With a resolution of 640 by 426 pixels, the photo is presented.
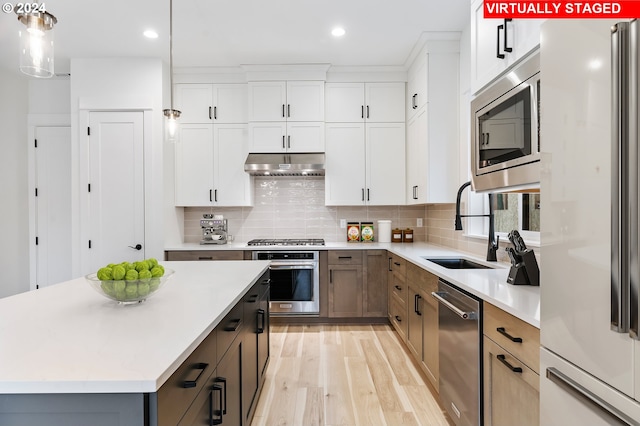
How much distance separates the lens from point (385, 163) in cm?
412

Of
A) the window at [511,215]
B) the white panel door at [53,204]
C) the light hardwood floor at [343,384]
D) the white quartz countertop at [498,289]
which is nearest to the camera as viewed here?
the white quartz countertop at [498,289]

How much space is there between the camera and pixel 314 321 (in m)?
3.88

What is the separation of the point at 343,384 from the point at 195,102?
10.9 ft

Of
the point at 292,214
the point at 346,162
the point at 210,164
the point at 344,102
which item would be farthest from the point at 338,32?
the point at 292,214

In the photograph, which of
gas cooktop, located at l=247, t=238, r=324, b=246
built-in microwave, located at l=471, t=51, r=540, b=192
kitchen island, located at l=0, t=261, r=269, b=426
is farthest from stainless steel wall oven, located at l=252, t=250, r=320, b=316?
kitchen island, located at l=0, t=261, r=269, b=426

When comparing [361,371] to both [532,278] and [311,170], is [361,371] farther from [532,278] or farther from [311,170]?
[311,170]

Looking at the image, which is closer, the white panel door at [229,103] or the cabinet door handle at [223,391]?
the cabinet door handle at [223,391]

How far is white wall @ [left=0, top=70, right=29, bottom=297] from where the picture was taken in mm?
4051

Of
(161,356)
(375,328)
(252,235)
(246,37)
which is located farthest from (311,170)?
(161,356)

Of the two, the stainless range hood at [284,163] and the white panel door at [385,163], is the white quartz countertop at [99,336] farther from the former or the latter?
the white panel door at [385,163]

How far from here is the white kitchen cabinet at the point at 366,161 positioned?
4.11m

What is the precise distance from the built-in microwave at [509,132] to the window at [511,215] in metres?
0.77

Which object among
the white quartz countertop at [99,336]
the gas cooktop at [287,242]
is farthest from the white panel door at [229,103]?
the white quartz countertop at [99,336]

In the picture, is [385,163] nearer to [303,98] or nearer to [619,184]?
[303,98]
